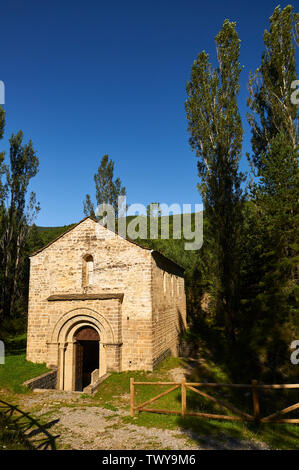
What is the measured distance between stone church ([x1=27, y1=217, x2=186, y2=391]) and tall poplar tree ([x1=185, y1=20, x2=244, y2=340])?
3.93 m

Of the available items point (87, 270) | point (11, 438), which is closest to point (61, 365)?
point (87, 270)

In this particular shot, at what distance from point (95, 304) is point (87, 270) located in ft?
6.61

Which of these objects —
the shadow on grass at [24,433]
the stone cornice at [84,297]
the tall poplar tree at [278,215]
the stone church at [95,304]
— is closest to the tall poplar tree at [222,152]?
the tall poplar tree at [278,215]

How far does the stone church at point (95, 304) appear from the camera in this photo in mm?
13141

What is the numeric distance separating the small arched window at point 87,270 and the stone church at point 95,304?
0.17 feet

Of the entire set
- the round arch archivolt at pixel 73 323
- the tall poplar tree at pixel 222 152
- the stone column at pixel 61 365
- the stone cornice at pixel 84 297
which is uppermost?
the tall poplar tree at pixel 222 152

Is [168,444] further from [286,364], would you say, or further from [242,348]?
[242,348]

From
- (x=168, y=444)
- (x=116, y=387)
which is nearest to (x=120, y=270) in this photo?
(x=116, y=387)

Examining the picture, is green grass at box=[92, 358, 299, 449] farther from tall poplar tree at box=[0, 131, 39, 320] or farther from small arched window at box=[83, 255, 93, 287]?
tall poplar tree at box=[0, 131, 39, 320]

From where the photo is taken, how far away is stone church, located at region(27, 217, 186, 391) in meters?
13.1

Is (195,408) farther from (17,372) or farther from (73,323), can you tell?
(17,372)

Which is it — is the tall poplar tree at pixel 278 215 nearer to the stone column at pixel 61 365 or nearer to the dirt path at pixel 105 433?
the dirt path at pixel 105 433

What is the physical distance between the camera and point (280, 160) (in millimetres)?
13328

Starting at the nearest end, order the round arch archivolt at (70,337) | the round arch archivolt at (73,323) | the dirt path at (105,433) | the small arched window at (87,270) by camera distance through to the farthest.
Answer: the dirt path at (105,433)
the round arch archivolt at (70,337)
the round arch archivolt at (73,323)
the small arched window at (87,270)
